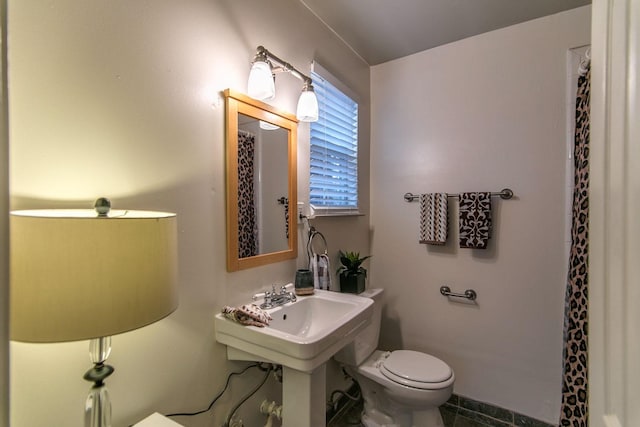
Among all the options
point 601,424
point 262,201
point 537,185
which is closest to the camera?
point 601,424

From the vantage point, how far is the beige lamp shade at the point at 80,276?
0.53 m

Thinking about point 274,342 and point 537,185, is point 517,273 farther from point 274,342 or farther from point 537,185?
point 274,342

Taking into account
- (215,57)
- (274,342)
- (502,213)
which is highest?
(215,57)

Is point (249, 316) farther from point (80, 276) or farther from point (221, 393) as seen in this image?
point (80, 276)

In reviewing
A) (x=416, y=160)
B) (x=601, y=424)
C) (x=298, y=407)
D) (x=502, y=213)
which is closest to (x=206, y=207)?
(x=298, y=407)

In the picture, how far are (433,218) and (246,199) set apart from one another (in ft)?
4.49

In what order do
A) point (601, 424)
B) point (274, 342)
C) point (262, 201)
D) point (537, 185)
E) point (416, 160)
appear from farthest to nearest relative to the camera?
point (416, 160) < point (537, 185) < point (262, 201) < point (274, 342) < point (601, 424)

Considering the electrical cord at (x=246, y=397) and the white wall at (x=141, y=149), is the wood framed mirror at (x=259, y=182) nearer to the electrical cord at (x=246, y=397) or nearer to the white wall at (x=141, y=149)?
the white wall at (x=141, y=149)

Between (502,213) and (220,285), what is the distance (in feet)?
5.94

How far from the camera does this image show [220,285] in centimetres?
118

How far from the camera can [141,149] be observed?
0.95m

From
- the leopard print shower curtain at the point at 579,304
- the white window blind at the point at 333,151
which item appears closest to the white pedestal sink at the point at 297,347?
the white window blind at the point at 333,151

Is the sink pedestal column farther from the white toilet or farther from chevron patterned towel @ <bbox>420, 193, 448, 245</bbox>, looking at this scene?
chevron patterned towel @ <bbox>420, 193, 448, 245</bbox>

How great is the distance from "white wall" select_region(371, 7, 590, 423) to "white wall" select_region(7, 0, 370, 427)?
122 cm
